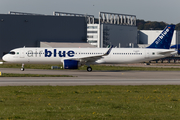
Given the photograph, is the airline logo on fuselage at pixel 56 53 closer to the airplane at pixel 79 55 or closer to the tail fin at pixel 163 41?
the airplane at pixel 79 55

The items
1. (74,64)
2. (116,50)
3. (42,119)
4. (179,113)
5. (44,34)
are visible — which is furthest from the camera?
(44,34)

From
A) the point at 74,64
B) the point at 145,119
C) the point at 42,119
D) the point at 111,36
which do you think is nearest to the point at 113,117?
the point at 145,119

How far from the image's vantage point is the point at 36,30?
3467 inches

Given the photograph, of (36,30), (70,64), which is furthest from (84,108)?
(36,30)

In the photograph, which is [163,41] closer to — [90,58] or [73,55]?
[90,58]

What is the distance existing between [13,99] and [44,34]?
73817 millimetres

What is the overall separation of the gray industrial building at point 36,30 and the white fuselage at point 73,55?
38.4m

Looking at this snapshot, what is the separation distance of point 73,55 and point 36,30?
44420 mm

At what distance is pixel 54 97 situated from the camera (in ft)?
59.7

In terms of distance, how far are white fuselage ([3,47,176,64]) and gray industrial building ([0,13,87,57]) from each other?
38421 mm

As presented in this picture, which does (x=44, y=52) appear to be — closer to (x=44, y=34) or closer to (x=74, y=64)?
(x=74, y=64)

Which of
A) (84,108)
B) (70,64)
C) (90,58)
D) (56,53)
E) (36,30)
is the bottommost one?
(84,108)

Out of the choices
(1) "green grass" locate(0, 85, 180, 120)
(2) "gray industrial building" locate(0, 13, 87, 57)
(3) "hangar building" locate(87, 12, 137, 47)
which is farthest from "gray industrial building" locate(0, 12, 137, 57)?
(1) "green grass" locate(0, 85, 180, 120)

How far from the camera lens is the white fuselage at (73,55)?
45750mm
